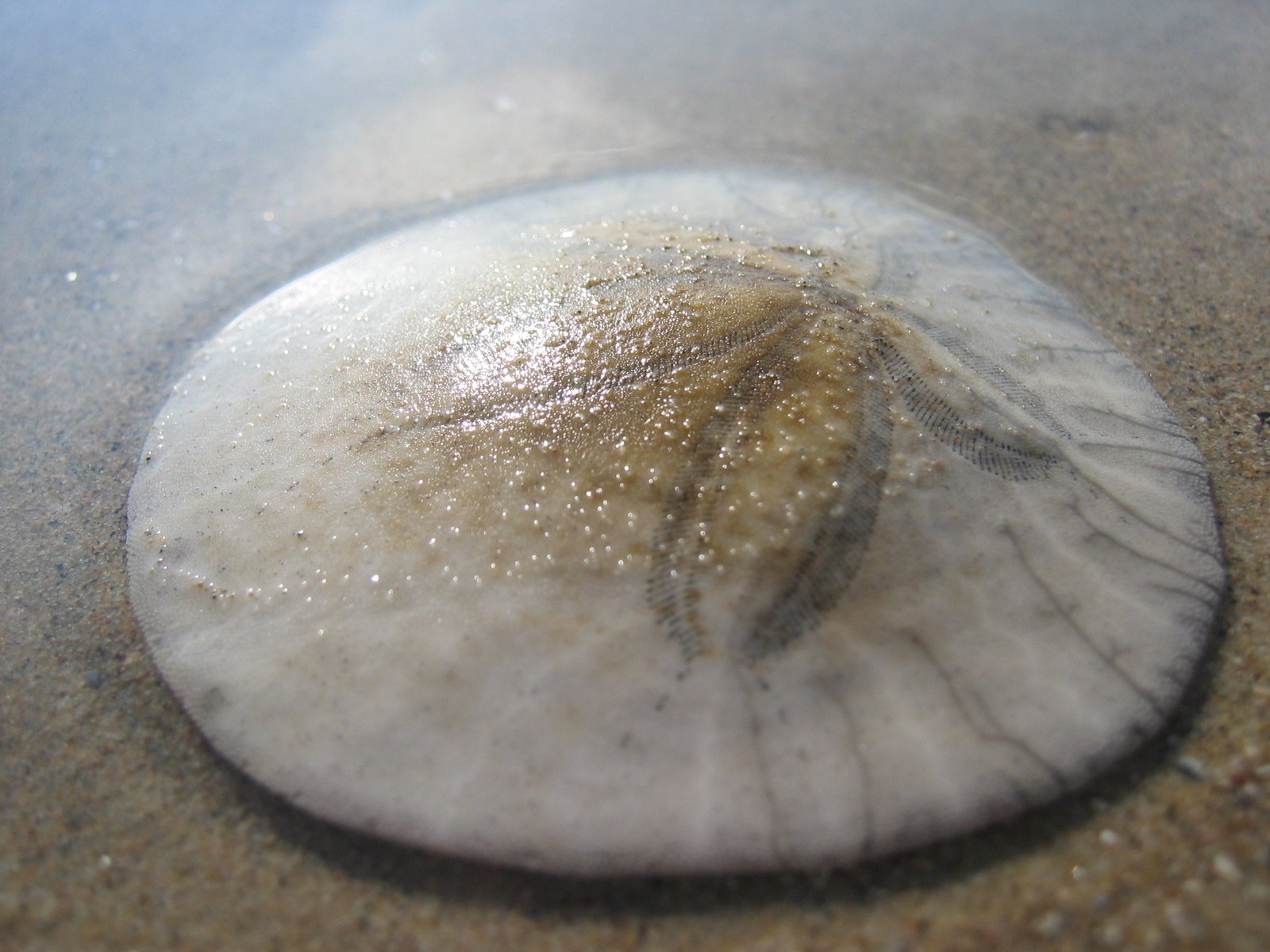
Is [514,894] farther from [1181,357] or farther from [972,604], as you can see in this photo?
[1181,357]

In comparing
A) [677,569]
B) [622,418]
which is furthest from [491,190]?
[677,569]

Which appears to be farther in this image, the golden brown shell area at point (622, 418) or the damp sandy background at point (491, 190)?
the golden brown shell area at point (622, 418)

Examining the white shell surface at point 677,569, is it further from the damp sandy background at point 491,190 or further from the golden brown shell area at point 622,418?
the damp sandy background at point 491,190

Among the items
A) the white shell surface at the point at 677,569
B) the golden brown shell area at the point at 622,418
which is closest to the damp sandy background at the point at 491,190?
the white shell surface at the point at 677,569

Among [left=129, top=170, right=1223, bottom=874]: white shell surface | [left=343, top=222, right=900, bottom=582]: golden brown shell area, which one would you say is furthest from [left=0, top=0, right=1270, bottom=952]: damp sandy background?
[left=343, top=222, right=900, bottom=582]: golden brown shell area

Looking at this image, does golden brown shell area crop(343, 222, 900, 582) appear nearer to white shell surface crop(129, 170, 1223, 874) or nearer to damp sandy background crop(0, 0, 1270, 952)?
white shell surface crop(129, 170, 1223, 874)

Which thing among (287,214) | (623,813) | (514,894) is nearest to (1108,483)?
(623,813)
